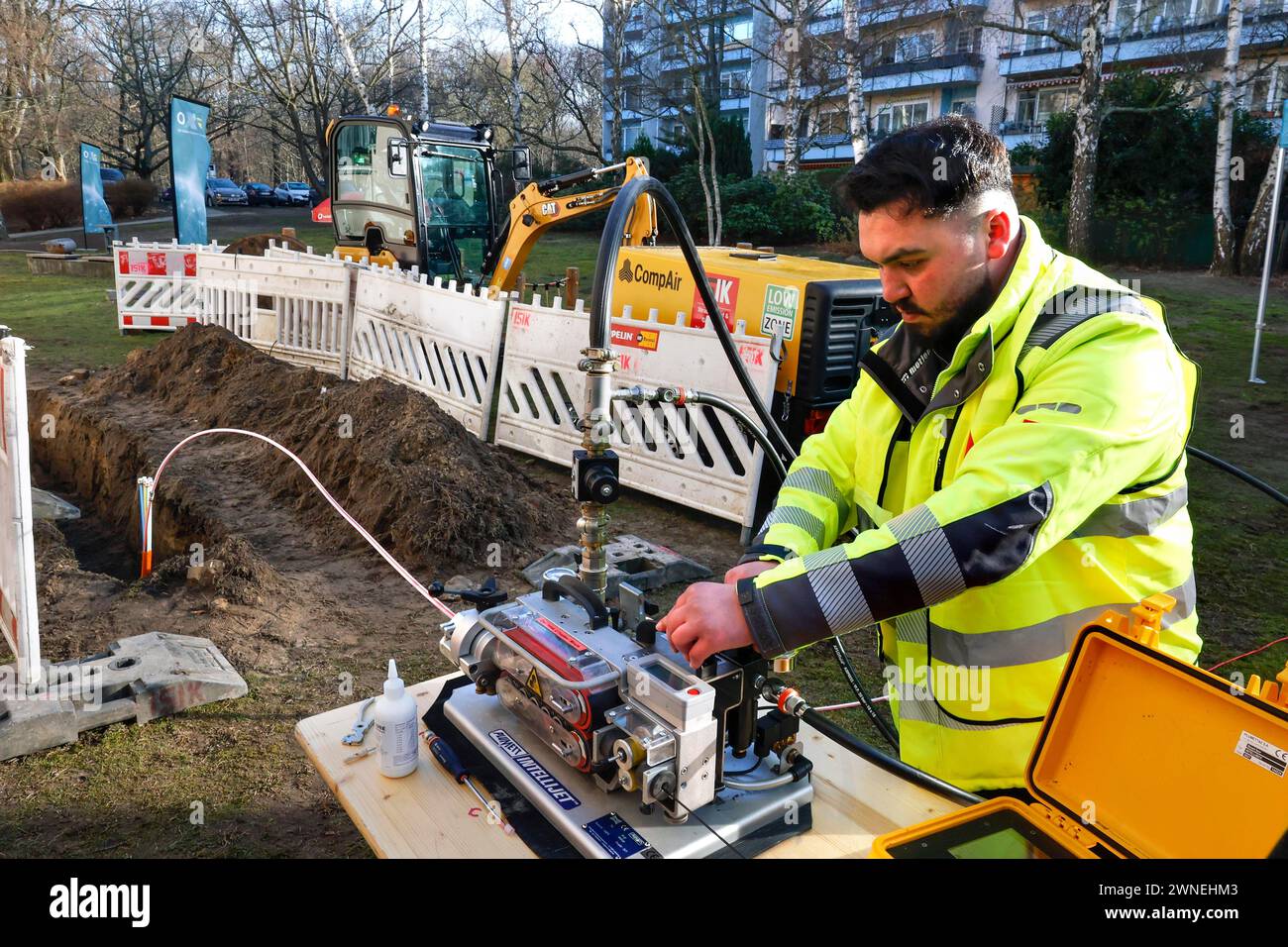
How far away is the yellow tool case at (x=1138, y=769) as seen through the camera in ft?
4.24

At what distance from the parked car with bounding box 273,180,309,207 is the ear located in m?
45.0

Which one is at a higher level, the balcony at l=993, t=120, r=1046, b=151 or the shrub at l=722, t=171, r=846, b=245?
the balcony at l=993, t=120, r=1046, b=151

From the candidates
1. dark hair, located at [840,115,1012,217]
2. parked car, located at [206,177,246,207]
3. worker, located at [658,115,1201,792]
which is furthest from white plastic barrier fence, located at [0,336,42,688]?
parked car, located at [206,177,246,207]

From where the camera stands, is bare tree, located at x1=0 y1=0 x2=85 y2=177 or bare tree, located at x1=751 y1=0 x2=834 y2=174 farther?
bare tree, located at x1=0 y1=0 x2=85 y2=177

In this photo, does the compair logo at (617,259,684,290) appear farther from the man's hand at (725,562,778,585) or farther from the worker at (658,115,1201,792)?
the man's hand at (725,562,778,585)

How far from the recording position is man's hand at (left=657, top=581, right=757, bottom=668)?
1561 mm

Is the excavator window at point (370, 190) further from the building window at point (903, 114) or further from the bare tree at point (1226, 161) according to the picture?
the building window at point (903, 114)

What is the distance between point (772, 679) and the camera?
1.78 m

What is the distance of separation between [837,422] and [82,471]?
796 centimetres

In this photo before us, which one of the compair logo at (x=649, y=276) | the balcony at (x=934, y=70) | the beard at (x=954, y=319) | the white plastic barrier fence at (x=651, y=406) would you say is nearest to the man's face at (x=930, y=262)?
the beard at (x=954, y=319)

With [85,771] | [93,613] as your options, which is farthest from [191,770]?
[93,613]

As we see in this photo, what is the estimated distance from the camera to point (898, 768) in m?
1.89

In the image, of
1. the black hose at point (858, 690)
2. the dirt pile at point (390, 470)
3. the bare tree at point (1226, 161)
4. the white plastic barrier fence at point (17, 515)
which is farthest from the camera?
the bare tree at point (1226, 161)
